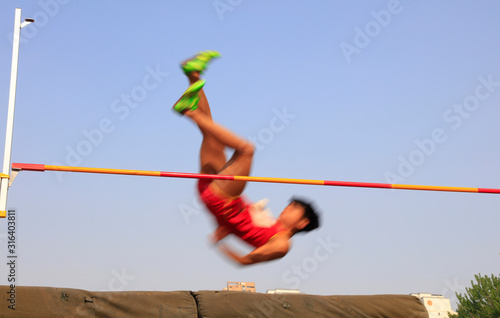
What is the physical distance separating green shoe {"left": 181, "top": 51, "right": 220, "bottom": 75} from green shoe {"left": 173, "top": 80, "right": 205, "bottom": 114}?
4.5 inches

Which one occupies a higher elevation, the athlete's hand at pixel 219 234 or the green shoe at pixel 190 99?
the green shoe at pixel 190 99

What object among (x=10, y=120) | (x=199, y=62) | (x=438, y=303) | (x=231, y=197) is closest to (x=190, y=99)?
(x=199, y=62)

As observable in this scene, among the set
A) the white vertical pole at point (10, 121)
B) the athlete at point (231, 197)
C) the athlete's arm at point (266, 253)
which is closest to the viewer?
the white vertical pole at point (10, 121)

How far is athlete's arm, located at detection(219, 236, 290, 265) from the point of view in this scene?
167 inches

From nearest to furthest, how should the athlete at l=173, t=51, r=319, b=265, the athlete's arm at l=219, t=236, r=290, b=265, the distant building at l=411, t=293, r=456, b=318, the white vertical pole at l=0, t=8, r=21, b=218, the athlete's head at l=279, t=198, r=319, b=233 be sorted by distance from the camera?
the white vertical pole at l=0, t=8, r=21, b=218
the athlete at l=173, t=51, r=319, b=265
the athlete's arm at l=219, t=236, r=290, b=265
the athlete's head at l=279, t=198, r=319, b=233
the distant building at l=411, t=293, r=456, b=318

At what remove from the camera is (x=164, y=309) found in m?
3.66

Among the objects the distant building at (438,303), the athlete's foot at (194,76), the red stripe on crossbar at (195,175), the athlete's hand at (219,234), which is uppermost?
the distant building at (438,303)

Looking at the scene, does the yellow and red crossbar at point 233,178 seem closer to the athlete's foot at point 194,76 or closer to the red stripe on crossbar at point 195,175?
the red stripe on crossbar at point 195,175

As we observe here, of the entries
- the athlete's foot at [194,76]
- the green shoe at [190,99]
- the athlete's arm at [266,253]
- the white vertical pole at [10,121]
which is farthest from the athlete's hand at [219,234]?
the white vertical pole at [10,121]

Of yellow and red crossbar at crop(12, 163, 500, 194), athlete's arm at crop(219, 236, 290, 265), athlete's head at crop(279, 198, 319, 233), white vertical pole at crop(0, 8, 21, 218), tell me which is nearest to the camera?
white vertical pole at crop(0, 8, 21, 218)

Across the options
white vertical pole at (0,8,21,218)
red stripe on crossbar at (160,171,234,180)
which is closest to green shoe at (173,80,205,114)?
red stripe on crossbar at (160,171,234,180)

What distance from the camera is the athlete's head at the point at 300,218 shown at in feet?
14.5

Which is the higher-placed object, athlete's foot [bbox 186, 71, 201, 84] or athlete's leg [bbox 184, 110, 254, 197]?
athlete's foot [bbox 186, 71, 201, 84]

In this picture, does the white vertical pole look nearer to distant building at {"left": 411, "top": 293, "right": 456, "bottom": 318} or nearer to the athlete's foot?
the athlete's foot
